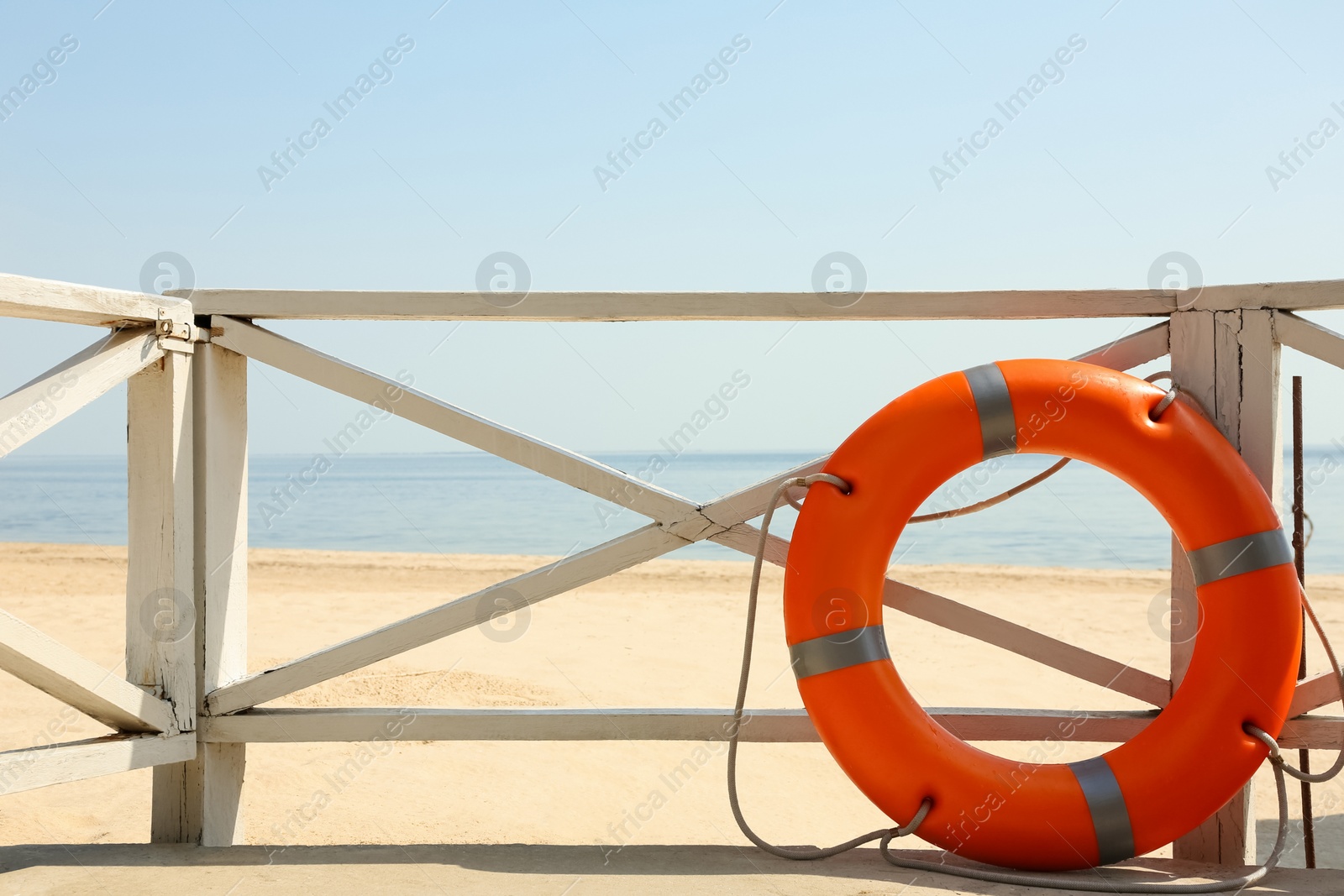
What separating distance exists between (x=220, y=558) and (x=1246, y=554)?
176cm

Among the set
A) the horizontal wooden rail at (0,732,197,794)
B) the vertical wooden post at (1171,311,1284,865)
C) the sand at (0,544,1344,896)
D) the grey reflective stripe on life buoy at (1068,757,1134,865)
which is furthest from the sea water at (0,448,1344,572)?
the horizontal wooden rail at (0,732,197,794)

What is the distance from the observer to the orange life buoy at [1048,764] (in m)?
1.34

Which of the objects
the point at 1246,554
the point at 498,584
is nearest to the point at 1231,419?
the point at 1246,554

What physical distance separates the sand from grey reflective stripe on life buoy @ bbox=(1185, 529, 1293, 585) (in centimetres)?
38

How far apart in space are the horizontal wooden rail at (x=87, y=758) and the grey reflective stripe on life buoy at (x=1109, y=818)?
1490mm

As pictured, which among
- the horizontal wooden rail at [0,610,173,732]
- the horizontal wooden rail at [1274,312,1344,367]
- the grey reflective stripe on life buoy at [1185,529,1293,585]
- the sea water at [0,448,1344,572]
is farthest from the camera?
the sea water at [0,448,1344,572]

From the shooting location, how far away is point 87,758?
1404 mm

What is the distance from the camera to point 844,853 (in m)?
1.48

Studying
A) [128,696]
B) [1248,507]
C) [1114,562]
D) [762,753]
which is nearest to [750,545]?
[1248,507]

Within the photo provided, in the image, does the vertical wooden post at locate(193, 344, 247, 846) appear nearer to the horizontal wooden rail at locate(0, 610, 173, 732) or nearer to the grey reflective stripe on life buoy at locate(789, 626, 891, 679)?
the horizontal wooden rail at locate(0, 610, 173, 732)

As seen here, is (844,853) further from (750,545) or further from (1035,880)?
(750,545)

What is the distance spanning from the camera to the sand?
1.40 m

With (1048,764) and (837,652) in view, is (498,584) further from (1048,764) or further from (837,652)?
(1048,764)

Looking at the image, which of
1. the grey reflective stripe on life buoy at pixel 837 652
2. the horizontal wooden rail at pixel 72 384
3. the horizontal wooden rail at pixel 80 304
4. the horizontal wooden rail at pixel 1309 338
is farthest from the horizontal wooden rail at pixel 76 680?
the horizontal wooden rail at pixel 1309 338
